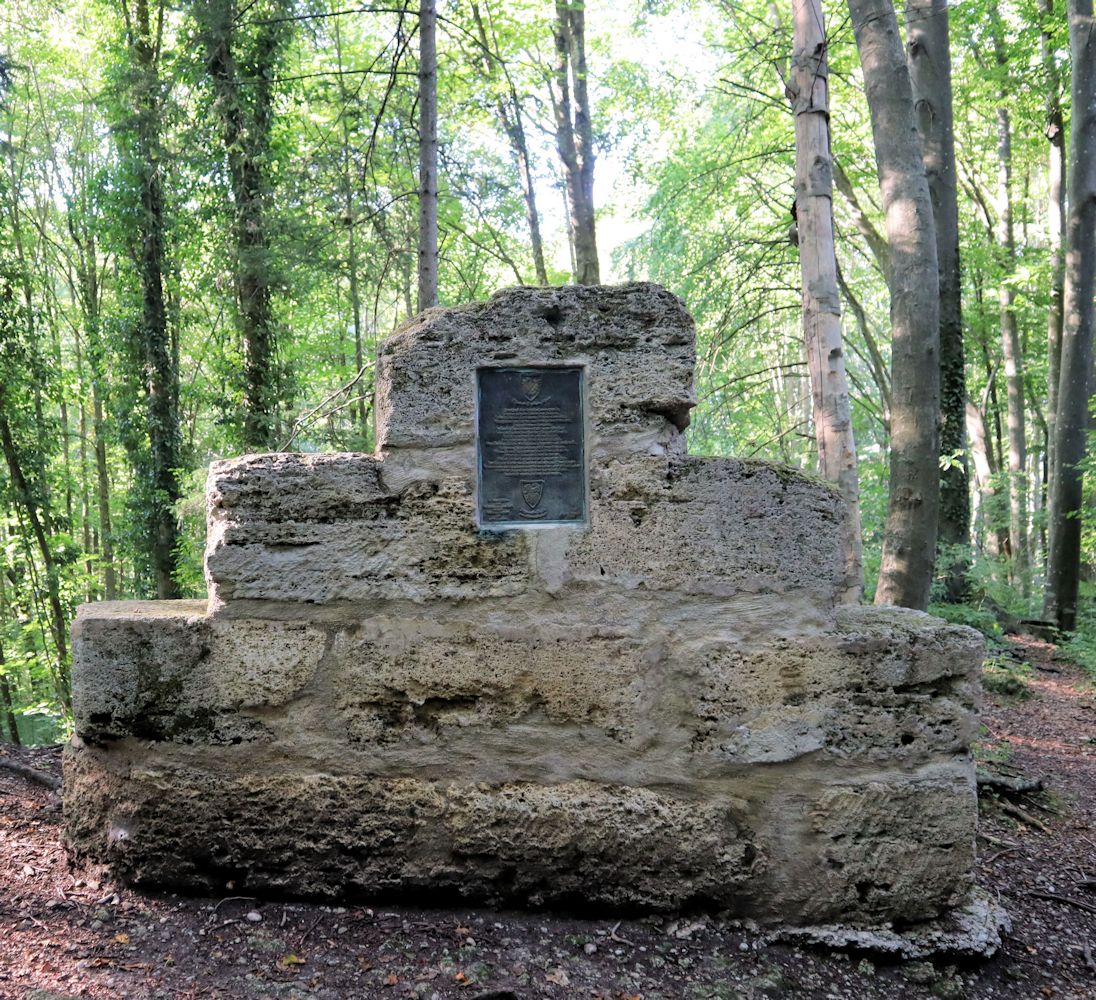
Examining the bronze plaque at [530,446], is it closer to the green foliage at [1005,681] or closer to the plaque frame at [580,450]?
the plaque frame at [580,450]

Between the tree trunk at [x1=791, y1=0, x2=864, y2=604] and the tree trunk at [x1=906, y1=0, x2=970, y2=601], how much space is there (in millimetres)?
2419

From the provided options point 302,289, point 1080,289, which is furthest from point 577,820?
point 1080,289

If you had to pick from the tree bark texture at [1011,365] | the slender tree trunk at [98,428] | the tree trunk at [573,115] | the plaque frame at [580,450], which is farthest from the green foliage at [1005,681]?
the slender tree trunk at [98,428]

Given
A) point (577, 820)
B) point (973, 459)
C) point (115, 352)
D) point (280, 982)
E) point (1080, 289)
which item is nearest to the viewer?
point (280, 982)

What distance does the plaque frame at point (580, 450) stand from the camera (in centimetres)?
287

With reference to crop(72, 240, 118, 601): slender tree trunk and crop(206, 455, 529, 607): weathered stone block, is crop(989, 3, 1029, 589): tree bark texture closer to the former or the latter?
crop(206, 455, 529, 607): weathered stone block

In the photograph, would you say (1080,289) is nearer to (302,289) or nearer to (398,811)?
(302,289)

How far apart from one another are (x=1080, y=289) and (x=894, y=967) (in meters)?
9.83

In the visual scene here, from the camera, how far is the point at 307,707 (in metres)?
2.88

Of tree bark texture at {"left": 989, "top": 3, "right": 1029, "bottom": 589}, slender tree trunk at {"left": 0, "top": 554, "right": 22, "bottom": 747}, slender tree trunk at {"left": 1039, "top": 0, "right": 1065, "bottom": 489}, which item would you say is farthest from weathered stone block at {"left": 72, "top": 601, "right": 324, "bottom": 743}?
tree bark texture at {"left": 989, "top": 3, "right": 1029, "bottom": 589}

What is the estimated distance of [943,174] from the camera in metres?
8.27

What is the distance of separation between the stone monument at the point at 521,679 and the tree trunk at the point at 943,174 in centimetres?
542

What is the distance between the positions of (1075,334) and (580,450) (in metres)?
9.52

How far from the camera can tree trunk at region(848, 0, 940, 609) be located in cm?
572
